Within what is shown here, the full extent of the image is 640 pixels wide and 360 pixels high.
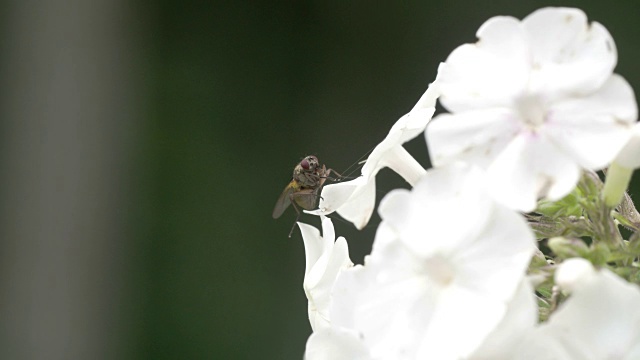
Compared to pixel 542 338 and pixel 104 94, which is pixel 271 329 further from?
pixel 542 338

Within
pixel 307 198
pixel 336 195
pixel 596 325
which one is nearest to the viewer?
pixel 596 325

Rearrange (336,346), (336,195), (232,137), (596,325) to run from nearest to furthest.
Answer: (596,325) < (336,346) < (336,195) < (232,137)

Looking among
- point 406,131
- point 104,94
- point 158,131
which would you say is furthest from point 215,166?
point 406,131

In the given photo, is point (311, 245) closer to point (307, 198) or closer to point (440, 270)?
point (440, 270)

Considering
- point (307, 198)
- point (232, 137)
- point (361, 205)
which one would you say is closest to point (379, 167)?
point (361, 205)

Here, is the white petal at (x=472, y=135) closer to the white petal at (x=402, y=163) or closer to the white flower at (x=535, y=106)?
the white flower at (x=535, y=106)

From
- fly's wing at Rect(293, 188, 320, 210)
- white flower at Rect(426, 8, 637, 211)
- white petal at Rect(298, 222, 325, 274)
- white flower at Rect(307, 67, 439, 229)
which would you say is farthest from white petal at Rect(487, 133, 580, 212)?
fly's wing at Rect(293, 188, 320, 210)
